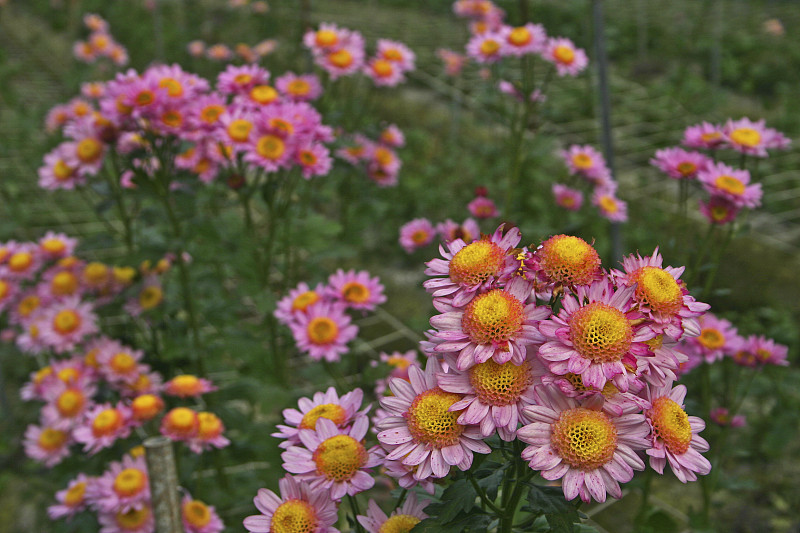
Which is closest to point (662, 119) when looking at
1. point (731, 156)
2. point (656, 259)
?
point (731, 156)

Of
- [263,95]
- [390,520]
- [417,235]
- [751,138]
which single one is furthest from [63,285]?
[751,138]

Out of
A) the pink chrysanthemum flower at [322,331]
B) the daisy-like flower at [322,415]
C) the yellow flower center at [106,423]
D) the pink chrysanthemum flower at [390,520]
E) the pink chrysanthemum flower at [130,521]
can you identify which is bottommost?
the pink chrysanthemum flower at [130,521]

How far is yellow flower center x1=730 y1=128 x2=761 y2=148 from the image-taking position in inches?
68.7

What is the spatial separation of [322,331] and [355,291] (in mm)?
141

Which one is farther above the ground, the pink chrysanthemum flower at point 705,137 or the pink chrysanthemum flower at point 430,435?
the pink chrysanthemum flower at point 705,137

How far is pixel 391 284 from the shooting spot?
12.3ft

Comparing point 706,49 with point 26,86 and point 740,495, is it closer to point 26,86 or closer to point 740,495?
point 740,495

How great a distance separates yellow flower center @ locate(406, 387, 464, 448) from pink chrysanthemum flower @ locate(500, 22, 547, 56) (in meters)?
1.83

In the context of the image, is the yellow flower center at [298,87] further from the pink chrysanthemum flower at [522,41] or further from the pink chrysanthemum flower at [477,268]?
the pink chrysanthemum flower at [477,268]

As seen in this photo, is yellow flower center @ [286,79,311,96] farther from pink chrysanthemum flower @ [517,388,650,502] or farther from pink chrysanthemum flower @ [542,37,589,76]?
pink chrysanthemum flower @ [517,388,650,502]

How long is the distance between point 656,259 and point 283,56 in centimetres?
611

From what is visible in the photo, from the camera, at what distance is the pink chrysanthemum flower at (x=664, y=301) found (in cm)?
73

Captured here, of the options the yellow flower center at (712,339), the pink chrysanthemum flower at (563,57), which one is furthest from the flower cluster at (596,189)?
the yellow flower center at (712,339)

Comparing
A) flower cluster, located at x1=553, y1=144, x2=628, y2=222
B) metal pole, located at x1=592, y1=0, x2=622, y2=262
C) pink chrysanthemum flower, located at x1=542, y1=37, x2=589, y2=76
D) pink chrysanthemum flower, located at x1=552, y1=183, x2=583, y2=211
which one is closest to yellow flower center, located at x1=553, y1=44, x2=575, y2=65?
pink chrysanthemum flower, located at x1=542, y1=37, x2=589, y2=76
